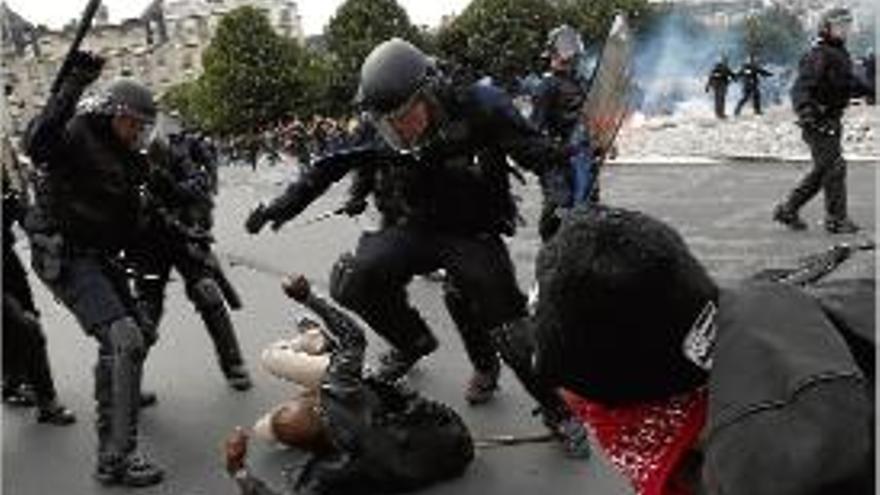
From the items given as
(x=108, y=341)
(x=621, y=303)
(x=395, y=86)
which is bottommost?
(x=108, y=341)

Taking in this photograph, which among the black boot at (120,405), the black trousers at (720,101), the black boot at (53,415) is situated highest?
the black boot at (120,405)

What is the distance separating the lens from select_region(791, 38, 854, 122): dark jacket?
1066cm

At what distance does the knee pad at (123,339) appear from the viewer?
18.6 feet

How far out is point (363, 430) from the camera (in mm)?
5152

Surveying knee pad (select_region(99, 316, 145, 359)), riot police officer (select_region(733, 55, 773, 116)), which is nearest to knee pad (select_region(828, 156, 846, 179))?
knee pad (select_region(99, 316, 145, 359))

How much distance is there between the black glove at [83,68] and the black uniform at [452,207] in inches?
32.1

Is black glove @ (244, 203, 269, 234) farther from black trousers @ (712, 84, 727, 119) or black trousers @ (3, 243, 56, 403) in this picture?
black trousers @ (712, 84, 727, 119)

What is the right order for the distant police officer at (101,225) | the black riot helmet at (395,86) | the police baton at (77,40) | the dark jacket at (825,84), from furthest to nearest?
1. the dark jacket at (825,84)
2. the distant police officer at (101,225)
3. the police baton at (77,40)
4. the black riot helmet at (395,86)

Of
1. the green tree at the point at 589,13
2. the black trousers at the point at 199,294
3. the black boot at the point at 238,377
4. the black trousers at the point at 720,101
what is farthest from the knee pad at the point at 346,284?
the green tree at the point at 589,13

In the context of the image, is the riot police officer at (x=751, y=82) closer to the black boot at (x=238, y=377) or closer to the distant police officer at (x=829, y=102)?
the distant police officer at (x=829, y=102)

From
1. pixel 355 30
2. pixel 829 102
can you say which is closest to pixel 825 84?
pixel 829 102

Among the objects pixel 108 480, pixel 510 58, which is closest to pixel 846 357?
pixel 108 480

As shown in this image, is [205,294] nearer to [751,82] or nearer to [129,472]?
[129,472]

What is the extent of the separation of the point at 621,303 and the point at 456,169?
3.76m
